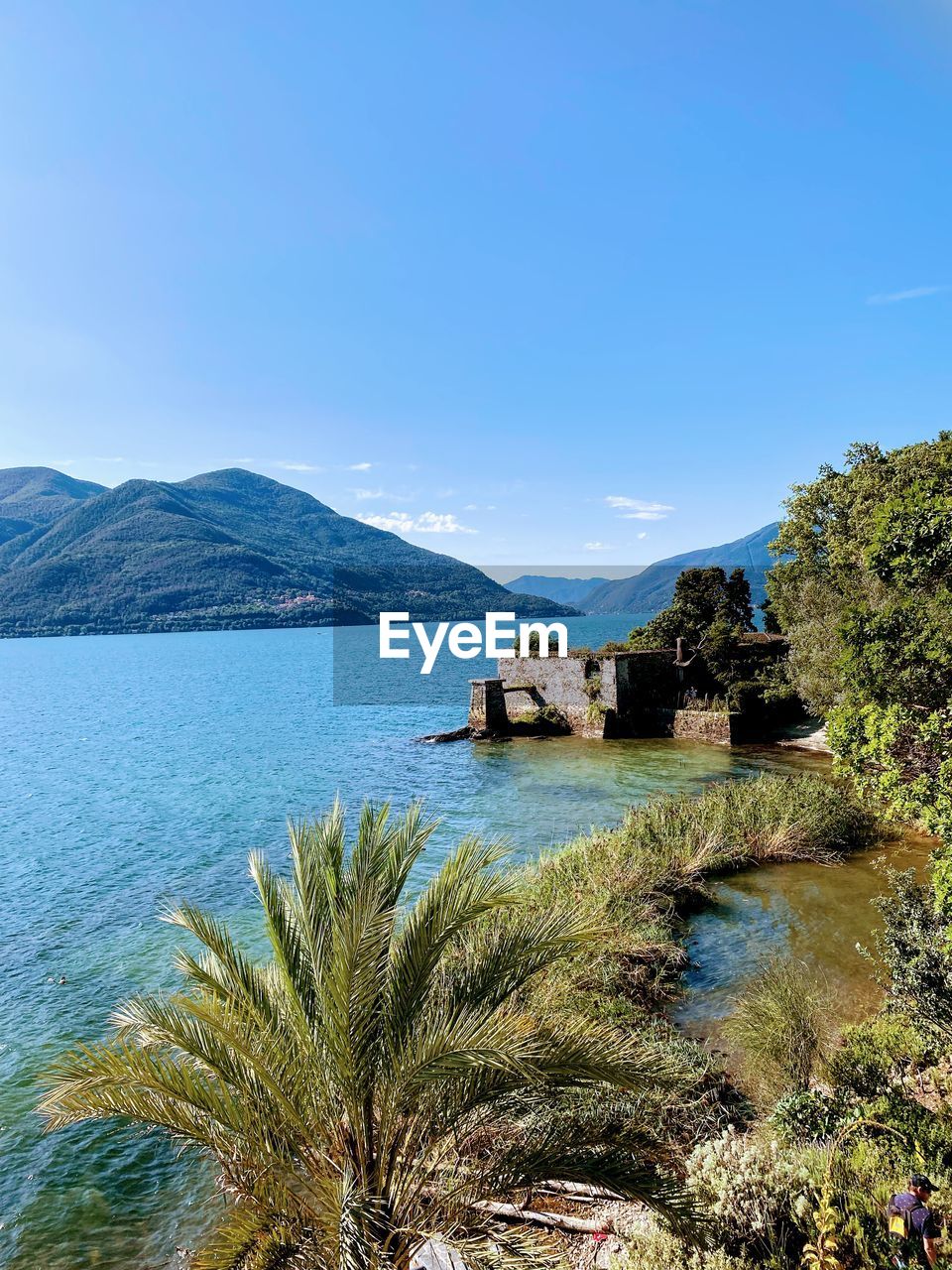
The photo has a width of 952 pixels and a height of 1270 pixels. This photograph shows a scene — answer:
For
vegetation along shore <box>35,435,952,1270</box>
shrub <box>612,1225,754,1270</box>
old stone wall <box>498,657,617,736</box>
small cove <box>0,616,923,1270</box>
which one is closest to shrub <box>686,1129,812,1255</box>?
vegetation along shore <box>35,435,952,1270</box>

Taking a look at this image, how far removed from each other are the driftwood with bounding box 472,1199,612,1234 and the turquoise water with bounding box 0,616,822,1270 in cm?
294

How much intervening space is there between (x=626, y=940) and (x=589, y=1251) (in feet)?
16.4

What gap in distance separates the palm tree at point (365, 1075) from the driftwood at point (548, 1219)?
0.16 m

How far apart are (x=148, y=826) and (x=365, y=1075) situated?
18903 millimetres

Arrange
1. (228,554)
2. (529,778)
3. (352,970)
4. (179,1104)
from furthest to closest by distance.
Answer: (228,554) < (529,778) < (179,1104) < (352,970)

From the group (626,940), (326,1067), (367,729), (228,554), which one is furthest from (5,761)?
(228,554)

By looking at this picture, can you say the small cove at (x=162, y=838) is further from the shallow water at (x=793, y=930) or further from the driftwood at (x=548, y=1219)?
the driftwood at (x=548, y=1219)

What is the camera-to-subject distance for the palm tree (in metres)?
4.09

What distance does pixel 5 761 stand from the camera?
32.5m

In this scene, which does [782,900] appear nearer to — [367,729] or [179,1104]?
[179,1104]

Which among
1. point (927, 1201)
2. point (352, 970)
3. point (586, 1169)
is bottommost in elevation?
point (927, 1201)

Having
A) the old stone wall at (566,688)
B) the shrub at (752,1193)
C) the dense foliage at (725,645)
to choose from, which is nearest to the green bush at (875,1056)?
the shrub at (752,1193)

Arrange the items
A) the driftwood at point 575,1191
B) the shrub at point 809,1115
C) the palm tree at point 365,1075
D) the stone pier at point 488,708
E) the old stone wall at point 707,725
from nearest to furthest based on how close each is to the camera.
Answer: the palm tree at point 365,1075 → the shrub at point 809,1115 → the driftwood at point 575,1191 → the old stone wall at point 707,725 → the stone pier at point 488,708

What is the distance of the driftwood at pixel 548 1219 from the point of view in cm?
537
